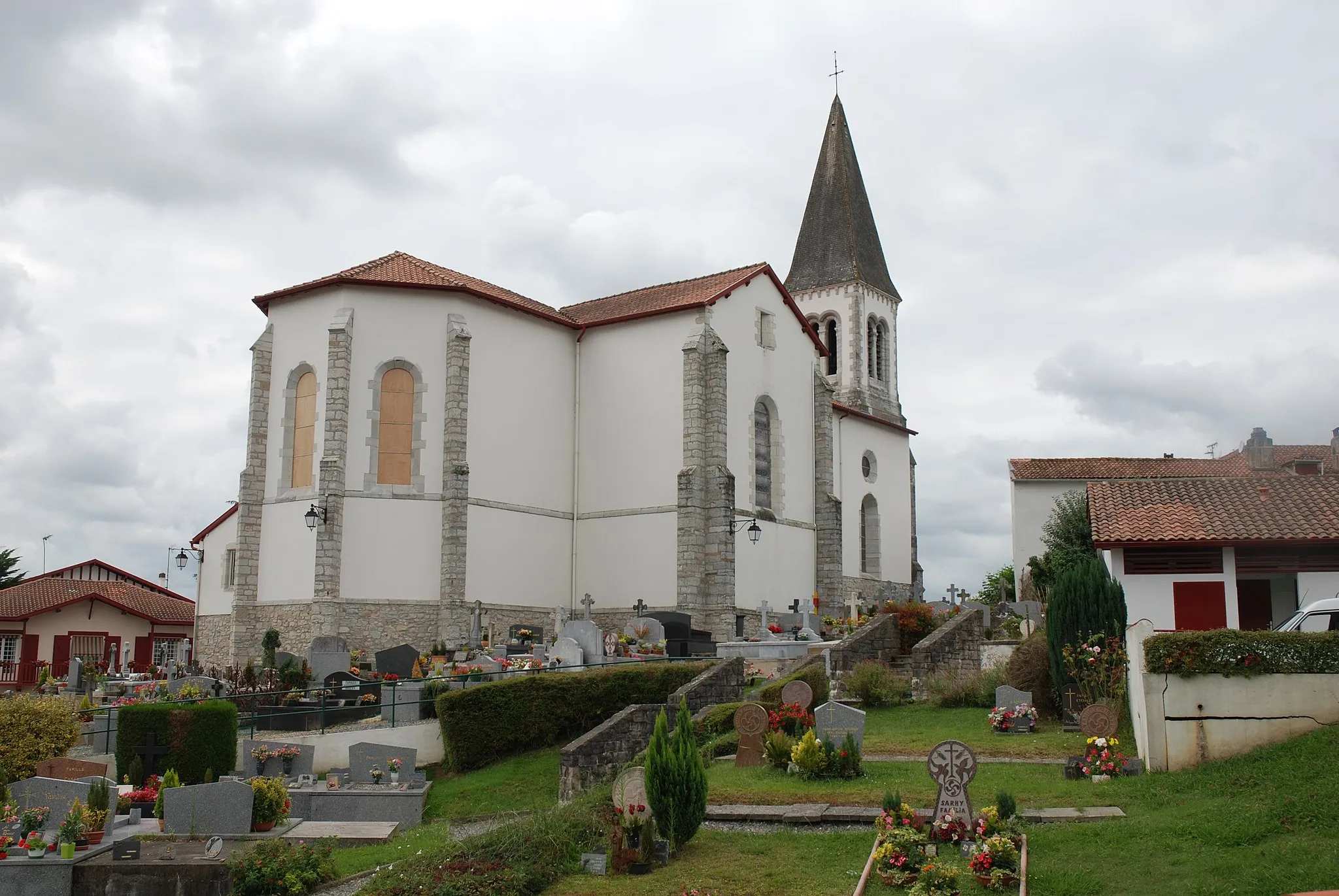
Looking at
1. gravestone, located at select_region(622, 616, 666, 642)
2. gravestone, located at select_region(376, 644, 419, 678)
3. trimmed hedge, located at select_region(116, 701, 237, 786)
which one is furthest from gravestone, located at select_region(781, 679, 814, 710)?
gravestone, located at select_region(376, 644, 419, 678)

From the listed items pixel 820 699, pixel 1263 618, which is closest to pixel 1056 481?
pixel 1263 618

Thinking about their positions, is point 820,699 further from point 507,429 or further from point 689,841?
point 507,429

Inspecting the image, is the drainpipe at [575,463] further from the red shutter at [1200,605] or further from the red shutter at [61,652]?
the red shutter at [61,652]

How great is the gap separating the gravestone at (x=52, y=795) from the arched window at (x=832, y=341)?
44.2 metres

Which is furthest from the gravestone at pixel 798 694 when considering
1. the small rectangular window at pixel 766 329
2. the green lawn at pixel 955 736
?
the small rectangular window at pixel 766 329

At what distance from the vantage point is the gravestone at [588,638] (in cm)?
2464

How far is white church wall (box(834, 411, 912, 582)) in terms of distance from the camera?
4369 cm

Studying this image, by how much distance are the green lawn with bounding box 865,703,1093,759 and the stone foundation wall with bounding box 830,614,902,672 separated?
306 cm

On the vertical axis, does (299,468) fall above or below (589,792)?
above

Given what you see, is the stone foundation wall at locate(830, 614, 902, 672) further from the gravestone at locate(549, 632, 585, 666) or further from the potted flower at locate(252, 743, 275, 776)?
the potted flower at locate(252, 743, 275, 776)

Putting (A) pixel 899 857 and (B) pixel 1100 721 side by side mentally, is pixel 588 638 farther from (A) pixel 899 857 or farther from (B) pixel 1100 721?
(A) pixel 899 857

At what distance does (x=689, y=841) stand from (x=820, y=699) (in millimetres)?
9778

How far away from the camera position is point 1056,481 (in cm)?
4356

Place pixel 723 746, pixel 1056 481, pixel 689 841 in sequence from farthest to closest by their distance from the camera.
→ pixel 1056 481, pixel 723 746, pixel 689 841
